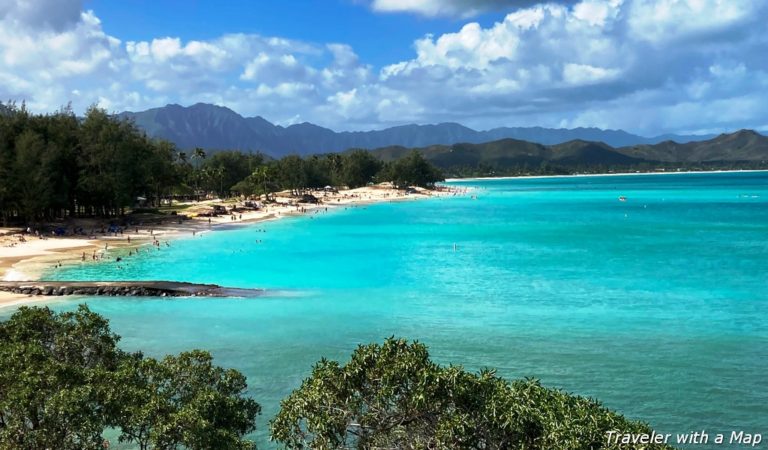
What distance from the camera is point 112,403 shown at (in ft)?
42.0

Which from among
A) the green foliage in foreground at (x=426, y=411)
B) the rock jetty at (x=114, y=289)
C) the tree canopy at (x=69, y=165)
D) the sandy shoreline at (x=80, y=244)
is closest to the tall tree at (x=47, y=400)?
the green foliage in foreground at (x=426, y=411)

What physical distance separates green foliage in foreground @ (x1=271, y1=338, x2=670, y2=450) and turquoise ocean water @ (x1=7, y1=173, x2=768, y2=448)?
→ 839 cm

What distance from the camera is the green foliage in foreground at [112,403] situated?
38.9 feet

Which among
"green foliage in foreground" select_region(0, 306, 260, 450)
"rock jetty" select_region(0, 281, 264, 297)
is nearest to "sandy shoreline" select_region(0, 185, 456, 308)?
"rock jetty" select_region(0, 281, 264, 297)

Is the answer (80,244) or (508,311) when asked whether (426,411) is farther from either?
(80,244)

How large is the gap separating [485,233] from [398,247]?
21958 mm

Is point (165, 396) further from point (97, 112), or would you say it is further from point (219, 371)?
point (97, 112)

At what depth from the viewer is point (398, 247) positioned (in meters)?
73.7

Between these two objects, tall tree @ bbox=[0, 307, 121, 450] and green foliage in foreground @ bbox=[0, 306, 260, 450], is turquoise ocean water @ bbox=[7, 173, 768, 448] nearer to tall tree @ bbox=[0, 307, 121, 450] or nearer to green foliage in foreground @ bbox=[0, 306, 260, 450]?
green foliage in foreground @ bbox=[0, 306, 260, 450]

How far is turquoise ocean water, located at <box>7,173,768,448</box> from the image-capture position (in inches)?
952

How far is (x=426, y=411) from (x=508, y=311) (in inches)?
1089

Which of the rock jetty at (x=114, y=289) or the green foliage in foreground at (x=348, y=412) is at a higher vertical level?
the green foliage in foreground at (x=348, y=412)

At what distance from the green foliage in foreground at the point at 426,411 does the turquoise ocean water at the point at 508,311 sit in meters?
8.39

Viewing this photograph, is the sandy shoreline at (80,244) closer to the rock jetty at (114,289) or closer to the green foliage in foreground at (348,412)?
the rock jetty at (114,289)
